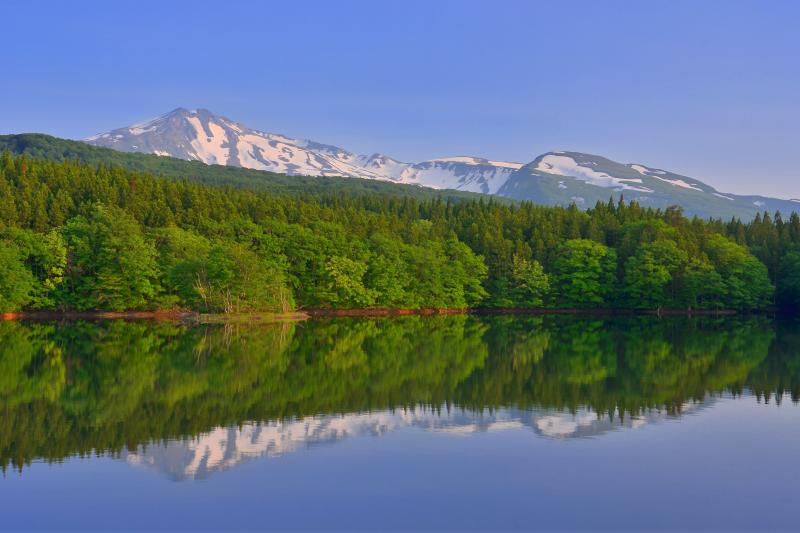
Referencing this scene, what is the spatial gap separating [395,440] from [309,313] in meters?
68.7

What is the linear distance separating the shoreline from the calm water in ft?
104

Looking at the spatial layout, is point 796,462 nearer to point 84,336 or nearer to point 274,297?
point 84,336

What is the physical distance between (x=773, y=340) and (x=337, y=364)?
111ft

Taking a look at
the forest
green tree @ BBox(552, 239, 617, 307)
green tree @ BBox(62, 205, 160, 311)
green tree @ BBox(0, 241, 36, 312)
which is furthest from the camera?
green tree @ BBox(552, 239, 617, 307)

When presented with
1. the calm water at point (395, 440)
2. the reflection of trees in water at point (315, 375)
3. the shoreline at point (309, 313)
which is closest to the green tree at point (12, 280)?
the shoreline at point (309, 313)

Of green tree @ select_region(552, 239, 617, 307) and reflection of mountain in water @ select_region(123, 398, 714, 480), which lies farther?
green tree @ select_region(552, 239, 617, 307)

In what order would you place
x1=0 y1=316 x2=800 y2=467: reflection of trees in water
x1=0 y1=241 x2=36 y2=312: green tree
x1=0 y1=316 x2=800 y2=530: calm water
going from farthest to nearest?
x1=0 y1=241 x2=36 y2=312: green tree < x1=0 y1=316 x2=800 y2=467: reflection of trees in water < x1=0 y1=316 x2=800 y2=530: calm water

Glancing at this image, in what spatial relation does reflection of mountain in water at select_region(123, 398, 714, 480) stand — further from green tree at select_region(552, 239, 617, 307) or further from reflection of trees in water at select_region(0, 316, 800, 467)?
green tree at select_region(552, 239, 617, 307)

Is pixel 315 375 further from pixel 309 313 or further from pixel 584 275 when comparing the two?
pixel 584 275

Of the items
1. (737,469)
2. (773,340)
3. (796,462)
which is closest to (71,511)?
(737,469)

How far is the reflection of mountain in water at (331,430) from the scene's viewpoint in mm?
19672

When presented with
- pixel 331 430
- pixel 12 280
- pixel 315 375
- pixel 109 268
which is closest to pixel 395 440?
pixel 331 430

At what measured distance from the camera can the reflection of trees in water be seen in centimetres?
2489

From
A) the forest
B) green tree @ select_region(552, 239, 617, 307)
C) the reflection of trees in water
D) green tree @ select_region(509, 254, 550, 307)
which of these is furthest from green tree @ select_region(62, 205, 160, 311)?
green tree @ select_region(552, 239, 617, 307)
